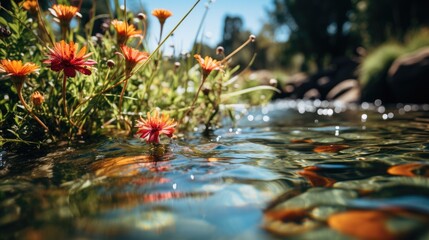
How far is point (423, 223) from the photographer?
0.86 metres

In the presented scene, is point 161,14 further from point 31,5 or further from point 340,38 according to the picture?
point 340,38

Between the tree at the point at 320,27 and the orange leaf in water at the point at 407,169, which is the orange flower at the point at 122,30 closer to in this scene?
the orange leaf in water at the point at 407,169

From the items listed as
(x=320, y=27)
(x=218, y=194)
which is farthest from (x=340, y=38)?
(x=218, y=194)

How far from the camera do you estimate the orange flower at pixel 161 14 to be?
2.18 m

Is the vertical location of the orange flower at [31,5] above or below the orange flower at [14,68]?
above

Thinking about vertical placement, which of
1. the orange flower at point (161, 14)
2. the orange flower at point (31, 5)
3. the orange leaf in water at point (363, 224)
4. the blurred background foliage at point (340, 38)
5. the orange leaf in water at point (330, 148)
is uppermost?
the blurred background foliage at point (340, 38)

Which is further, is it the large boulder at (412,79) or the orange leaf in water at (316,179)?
the large boulder at (412,79)

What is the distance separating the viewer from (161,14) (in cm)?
219

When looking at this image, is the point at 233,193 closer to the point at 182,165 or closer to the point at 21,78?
the point at 182,165

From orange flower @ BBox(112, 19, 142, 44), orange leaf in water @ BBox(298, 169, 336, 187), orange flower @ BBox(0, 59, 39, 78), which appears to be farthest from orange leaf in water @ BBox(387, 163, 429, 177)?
orange flower @ BBox(0, 59, 39, 78)

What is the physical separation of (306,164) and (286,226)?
0.74 metres

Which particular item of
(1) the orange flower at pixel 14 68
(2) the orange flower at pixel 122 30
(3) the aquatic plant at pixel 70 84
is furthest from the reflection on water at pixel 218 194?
(2) the orange flower at pixel 122 30

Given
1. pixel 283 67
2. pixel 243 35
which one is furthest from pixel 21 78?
pixel 243 35

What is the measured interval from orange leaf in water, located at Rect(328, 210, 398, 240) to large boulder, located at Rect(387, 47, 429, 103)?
326 inches
